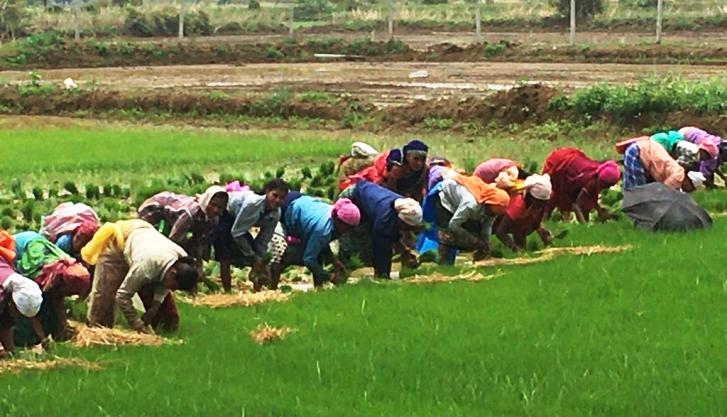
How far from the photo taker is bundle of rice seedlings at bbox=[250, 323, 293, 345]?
9.05 m

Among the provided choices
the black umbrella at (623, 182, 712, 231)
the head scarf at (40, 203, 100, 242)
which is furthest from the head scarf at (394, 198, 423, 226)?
the black umbrella at (623, 182, 712, 231)

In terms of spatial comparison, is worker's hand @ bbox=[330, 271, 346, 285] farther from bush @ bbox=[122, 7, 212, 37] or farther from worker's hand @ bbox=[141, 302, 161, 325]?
bush @ bbox=[122, 7, 212, 37]

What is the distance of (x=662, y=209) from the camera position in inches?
523

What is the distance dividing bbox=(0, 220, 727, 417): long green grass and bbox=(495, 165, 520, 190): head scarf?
1.58 m

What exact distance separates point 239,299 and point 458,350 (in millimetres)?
2557

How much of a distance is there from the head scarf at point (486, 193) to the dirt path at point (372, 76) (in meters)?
15.3

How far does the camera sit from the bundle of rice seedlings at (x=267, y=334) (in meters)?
9.05

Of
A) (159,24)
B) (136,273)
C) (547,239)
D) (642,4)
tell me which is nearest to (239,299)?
(136,273)

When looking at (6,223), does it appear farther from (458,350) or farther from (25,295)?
(458,350)

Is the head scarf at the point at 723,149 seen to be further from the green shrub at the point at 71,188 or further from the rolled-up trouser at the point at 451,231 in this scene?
the green shrub at the point at 71,188

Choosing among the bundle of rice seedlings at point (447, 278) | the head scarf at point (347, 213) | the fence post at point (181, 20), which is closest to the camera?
the head scarf at point (347, 213)

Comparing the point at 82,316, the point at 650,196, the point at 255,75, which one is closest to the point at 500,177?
the point at 650,196

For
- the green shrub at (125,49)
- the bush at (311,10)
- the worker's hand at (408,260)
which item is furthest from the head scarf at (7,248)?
the bush at (311,10)

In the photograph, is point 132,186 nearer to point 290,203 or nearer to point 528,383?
point 290,203
